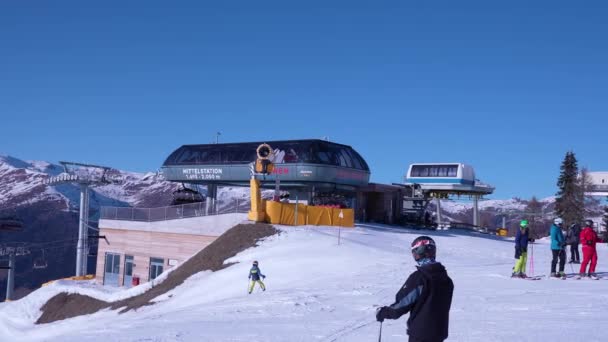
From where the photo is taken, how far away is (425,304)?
16.6 feet

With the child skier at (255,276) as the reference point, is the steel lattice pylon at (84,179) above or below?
above

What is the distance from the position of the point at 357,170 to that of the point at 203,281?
16.6m

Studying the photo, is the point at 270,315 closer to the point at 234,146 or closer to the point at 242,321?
the point at 242,321

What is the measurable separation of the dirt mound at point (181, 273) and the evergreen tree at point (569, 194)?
42.6 m

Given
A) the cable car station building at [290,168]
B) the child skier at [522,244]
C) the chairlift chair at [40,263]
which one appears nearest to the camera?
the child skier at [522,244]

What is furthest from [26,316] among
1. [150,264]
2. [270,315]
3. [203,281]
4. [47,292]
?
[270,315]

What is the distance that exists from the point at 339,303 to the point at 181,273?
46.1ft

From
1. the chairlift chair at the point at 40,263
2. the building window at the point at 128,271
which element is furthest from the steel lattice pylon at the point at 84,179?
the building window at the point at 128,271

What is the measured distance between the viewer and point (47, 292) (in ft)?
104

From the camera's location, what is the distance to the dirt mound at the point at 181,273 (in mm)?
23422

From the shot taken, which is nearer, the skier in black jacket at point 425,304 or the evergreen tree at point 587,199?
the skier in black jacket at point 425,304

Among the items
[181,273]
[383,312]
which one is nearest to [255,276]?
[181,273]

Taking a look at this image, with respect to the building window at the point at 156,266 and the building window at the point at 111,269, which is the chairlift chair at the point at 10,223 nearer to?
the building window at the point at 111,269

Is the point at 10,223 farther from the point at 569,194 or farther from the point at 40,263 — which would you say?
the point at 569,194
